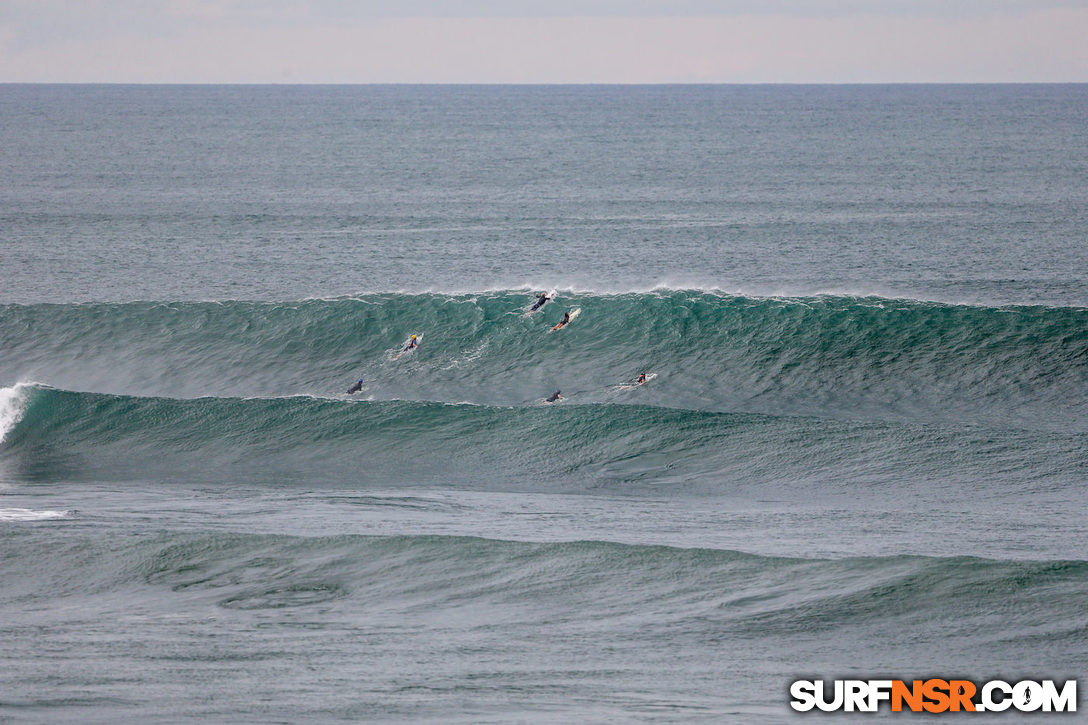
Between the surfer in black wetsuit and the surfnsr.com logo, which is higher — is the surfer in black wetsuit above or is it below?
above

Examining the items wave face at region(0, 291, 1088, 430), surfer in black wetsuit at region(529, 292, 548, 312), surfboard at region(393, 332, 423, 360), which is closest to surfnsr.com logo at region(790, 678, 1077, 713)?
wave face at region(0, 291, 1088, 430)

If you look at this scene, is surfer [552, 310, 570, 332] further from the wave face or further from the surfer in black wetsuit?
the surfer in black wetsuit

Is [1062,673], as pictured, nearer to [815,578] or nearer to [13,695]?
[815,578]

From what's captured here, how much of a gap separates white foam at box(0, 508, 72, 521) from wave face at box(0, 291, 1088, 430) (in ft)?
33.6

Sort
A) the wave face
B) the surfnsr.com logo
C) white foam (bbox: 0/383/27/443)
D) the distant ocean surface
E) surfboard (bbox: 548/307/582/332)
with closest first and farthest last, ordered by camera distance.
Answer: the surfnsr.com logo < the distant ocean surface < white foam (bbox: 0/383/27/443) < the wave face < surfboard (bbox: 548/307/582/332)

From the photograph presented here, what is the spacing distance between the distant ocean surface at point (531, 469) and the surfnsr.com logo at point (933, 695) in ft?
0.95

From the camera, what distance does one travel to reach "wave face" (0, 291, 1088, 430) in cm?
3045

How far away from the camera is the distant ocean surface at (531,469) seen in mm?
15125

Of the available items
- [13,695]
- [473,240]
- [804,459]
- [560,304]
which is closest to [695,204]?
[473,240]

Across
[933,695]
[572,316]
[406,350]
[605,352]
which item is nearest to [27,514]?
[406,350]

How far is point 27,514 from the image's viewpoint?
2200 centimetres

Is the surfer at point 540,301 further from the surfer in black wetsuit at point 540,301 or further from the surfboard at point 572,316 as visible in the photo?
the surfboard at point 572,316

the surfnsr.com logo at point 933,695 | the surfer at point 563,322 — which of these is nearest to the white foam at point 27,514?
the surfnsr.com logo at point 933,695

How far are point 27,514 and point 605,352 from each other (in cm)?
1630
